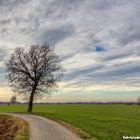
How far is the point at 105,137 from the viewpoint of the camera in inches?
741

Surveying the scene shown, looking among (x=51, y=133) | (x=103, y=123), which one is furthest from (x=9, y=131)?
(x=103, y=123)

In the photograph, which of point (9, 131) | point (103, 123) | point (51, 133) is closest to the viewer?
point (51, 133)

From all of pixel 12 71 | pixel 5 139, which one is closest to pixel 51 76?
pixel 12 71

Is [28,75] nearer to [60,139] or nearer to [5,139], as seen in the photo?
[5,139]

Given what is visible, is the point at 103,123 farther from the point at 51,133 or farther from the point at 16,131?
the point at 51,133

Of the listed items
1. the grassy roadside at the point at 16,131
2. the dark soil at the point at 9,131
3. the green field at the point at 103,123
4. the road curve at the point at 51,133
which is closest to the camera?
the road curve at the point at 51,133

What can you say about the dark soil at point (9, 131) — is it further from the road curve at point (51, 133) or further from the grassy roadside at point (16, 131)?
the road curve at point (51, 133)

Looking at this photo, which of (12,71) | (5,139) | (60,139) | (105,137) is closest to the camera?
(60,139)

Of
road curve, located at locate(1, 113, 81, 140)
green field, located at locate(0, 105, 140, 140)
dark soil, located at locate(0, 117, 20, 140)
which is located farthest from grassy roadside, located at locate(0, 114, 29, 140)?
green field, located at locate(0, 105, 140, 140)

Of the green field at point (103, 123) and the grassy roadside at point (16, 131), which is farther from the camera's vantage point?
the green field at point (103, 123)

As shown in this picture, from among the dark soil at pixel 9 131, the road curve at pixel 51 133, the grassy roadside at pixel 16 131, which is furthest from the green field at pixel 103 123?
the dark soil at pixel 9 131

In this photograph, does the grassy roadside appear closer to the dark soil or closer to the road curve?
the dark soil

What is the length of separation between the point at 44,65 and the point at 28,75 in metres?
3.83

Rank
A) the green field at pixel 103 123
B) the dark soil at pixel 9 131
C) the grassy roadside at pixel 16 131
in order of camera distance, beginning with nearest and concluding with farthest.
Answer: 1. the grassy roadside at pixel 16 131
2. the green field at pixel 103 123
3. the dark soil at pixel 9 131
